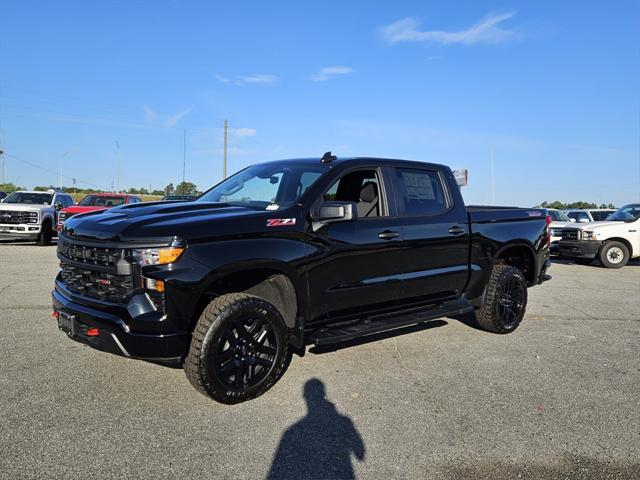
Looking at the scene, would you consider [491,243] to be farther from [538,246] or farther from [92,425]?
[92,425]

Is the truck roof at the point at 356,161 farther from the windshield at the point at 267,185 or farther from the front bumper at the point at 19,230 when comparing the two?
the front bumper at the point at 19,230

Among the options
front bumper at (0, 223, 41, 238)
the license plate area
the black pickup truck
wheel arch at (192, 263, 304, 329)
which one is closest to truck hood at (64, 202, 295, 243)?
the black pickup truck

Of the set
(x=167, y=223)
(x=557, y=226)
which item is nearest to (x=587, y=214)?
(x=557, y=226)

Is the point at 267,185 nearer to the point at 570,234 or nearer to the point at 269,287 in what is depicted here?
the point at 269,287

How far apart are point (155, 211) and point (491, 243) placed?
3.79m

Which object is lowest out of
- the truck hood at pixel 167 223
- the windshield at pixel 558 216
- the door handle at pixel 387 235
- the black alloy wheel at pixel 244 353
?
the black alloy wheel at pixel 244 353

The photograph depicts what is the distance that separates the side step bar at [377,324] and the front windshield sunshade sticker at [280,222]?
98 cm

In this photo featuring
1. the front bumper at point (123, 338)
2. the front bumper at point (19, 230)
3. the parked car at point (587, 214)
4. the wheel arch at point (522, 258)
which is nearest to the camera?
the front bumper at point (123, 338)

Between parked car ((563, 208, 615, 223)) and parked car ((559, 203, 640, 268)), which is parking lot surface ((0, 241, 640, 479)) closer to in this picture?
parked car ((559, 203, 640, 268))

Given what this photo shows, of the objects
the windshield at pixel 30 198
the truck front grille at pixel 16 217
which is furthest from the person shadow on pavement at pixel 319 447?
the windshield at pixel 30 198

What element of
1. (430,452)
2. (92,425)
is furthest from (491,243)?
(92,425)

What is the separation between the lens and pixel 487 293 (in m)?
5.92

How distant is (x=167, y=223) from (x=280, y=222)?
877 millimetres

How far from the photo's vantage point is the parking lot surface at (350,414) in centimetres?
299
